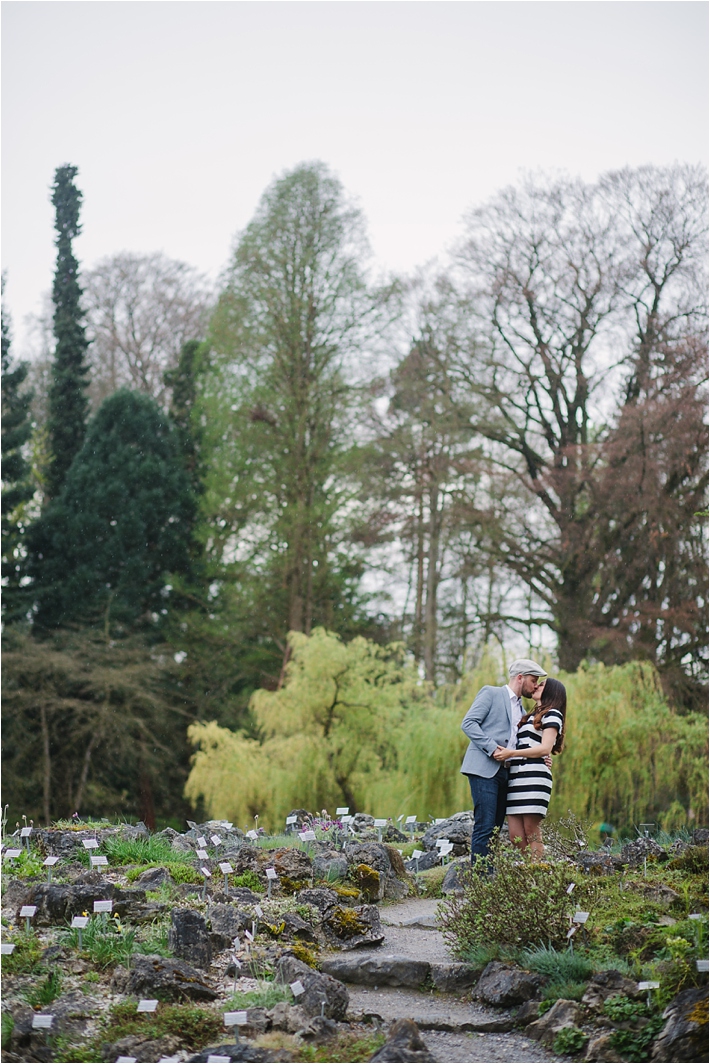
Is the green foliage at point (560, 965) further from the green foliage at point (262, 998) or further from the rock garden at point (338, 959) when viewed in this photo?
the green foliage at point (262, 998)

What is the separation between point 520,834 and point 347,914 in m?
1.02

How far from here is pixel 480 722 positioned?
5.67 m

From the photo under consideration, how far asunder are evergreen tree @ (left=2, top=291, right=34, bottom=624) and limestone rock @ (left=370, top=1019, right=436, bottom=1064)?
18.8 meters

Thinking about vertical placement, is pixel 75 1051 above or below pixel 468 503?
below

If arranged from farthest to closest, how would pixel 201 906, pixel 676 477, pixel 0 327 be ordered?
1. pixel 0 327
2. pixel 676 477
3. pixel 201 906

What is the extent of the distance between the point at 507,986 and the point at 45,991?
1.85 metres

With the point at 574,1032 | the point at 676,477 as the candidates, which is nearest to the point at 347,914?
the point at 574,1032

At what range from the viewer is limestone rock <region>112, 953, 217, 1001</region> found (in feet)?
13.4

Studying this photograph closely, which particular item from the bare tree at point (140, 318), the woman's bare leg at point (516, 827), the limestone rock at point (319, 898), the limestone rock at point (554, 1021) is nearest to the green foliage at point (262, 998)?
the limestone rock at point (554, 1021)

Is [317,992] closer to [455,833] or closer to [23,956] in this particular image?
[23,956]

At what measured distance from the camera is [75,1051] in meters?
3.64

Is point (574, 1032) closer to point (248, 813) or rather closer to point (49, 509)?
point (248, 813)

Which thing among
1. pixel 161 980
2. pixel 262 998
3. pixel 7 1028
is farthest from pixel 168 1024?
pixel 7 1028

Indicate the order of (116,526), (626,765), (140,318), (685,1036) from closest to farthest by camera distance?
1. (685,1036)
2. (626,765)
3. (116,526)
4. (140,318)
